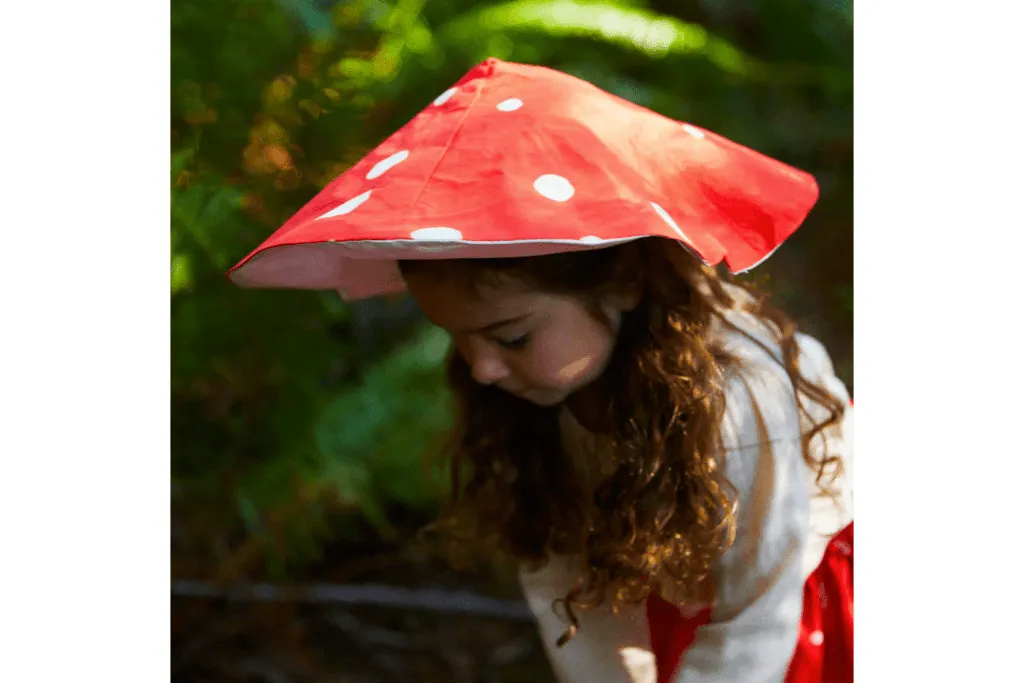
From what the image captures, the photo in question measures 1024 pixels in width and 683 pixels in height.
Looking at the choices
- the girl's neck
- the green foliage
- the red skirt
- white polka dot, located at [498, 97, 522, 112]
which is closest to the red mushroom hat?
white polka dot, located at [498, 97, 522, 112]

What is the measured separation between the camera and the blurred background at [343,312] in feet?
4.54

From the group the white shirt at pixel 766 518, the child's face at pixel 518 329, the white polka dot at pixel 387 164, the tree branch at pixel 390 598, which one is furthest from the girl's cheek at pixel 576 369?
the tree branch at pixel 390 598

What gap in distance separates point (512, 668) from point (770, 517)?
815mm

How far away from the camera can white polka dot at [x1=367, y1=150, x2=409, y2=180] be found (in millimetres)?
745

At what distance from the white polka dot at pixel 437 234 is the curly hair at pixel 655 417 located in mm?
139

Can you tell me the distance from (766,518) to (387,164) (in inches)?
17.8

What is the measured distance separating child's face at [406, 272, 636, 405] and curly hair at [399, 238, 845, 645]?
0.01 m

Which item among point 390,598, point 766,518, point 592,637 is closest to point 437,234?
point 766,518

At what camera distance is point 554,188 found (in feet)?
2.32

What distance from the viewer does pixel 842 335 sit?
3.99ft

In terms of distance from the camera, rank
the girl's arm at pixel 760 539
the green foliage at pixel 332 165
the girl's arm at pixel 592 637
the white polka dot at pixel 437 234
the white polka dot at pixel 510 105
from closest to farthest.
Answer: the white polka dot at pixel 437 234 < the white polka dot at pixel 510 105 < the girl's arm at pixel 760 539 < the girl's arm at pixel 592 637 < the green foliage at pixel 332 165

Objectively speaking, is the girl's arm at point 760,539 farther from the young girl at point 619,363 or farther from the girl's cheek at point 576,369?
the girl's cheek at point 576,369

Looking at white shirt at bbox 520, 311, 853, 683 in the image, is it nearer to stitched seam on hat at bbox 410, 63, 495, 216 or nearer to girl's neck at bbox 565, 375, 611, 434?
girl's neck at bbox 565, 375, 611, 434
